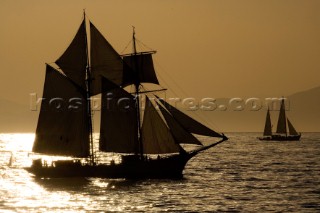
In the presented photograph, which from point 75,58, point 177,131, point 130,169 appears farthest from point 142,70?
point 130,169

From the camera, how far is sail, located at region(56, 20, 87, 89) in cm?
6969

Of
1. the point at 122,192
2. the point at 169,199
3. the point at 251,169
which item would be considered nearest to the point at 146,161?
the point at 122,192

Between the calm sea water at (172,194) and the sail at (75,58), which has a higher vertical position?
the sail at (75,58)

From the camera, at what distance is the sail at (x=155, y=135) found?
220 feet

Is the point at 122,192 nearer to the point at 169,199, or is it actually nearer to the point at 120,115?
the point at 169,199

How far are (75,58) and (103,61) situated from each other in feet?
11.0

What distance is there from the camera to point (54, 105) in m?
69.4

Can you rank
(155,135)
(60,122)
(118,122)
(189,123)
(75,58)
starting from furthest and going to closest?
(75,58)
(60,122)
(118,122)
(155,135)
(189,123)

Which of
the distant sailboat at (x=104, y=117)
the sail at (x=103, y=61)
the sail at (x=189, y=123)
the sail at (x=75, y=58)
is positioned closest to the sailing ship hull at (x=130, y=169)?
the distant sailboat at (x=104, y=117)

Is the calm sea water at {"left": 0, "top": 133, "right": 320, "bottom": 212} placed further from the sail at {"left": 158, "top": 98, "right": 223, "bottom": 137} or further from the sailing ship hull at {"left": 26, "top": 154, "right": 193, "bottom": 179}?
the sail at {"left": 158, "top": 98, "right": 223, "bottom": 137}

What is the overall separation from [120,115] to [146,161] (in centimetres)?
596

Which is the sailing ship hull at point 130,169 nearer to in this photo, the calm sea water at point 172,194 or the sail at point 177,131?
the calm sea water at point 172,194

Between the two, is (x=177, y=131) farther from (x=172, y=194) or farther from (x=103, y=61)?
(x=103, y=61)

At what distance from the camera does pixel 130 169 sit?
226ft
